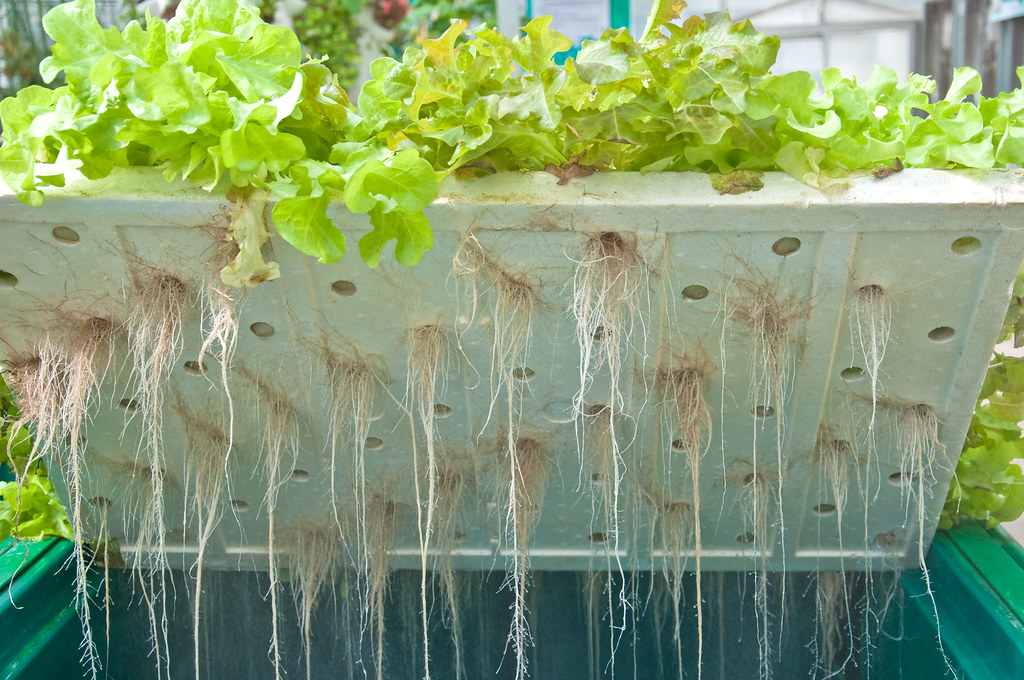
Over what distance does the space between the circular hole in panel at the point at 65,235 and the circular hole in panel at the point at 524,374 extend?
0.58m

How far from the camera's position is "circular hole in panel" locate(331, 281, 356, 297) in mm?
1065

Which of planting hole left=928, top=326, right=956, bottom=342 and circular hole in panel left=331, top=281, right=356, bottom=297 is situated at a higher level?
circular hole in panel left=331, top=281, right=356, bottom=297

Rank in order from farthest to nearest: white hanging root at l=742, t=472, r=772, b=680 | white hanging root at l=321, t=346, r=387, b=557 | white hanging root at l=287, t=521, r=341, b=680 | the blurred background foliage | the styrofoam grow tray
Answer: the blurred background foliage, white hanging root at l=287, t=521, r=341, b=680, white hanging root at l=742, t=472, r=772, b=680, white hanging root at l=321, t=346, r=387, b=557, the styrofoam grow tray

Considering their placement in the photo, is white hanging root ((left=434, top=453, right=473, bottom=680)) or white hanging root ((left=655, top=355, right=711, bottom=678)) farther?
white hanging root ((left=434, top=453, right=473, bottom=680))

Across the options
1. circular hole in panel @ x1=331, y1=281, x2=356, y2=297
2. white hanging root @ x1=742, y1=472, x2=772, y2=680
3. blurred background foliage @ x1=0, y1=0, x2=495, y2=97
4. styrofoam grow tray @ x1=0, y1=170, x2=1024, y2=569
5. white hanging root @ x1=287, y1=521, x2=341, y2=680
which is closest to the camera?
styrofoam grow tray @ x1=0, y1=170, x2=1024, y2=569

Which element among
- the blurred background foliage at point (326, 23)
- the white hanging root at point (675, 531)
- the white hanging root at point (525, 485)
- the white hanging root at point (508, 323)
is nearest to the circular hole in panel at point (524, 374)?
the white hanging root at point (508, 323)

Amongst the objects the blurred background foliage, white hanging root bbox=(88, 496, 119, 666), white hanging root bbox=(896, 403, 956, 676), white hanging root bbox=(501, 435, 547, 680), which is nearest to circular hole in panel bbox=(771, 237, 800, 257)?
white hanging root bbox=(896, 403, 956, 676)

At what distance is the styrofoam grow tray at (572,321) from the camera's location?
963 millimetres

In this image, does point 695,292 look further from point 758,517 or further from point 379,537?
point 379,537

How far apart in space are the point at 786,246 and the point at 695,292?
0.41 ft

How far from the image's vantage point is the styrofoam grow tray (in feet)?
3.16

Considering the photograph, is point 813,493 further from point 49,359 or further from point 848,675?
point 49,359

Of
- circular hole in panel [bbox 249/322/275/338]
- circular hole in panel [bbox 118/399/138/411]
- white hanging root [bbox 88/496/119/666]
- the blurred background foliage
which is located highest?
the blurred background foliage

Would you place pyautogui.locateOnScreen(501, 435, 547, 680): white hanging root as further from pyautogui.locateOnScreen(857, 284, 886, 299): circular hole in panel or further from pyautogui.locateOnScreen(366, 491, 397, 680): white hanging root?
pyautogui.locateOnScreen(857, 284, 886, 299): circular hole in panel
